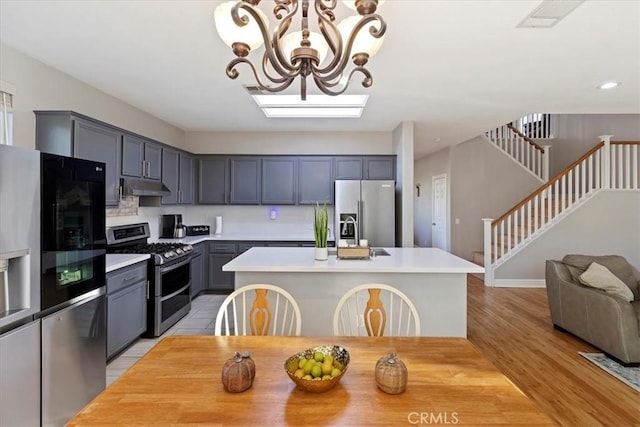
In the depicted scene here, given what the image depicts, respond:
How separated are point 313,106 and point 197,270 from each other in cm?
286

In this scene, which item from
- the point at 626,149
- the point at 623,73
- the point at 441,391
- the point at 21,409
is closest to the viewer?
the point at 441,391

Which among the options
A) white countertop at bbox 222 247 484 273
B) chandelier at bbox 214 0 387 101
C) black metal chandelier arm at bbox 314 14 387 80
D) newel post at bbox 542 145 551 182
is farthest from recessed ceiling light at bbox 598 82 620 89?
newel post at bbox 542 145 551 182

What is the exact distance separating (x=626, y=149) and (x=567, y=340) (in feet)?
13.4

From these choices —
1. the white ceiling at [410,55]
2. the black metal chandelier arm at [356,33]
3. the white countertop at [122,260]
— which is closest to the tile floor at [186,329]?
the white countertop at [122,260]

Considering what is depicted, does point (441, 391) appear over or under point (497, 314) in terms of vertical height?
over

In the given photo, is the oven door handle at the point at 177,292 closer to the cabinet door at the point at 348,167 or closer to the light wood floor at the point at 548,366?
the cabinet door at the point at 348,167

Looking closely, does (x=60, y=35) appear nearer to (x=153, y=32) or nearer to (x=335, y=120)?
(x=153, y=32)

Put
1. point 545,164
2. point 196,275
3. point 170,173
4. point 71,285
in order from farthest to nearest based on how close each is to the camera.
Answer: point 545,164
point 196,275
point 170,173
point 71,285

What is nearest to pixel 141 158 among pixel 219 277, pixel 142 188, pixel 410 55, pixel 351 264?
pixel 142 188

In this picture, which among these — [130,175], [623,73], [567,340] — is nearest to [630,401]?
[567,340]

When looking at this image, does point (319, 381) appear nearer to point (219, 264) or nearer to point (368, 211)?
point (368, 211)

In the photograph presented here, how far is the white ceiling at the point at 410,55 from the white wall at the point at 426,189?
3210 mm

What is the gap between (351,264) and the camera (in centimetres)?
279

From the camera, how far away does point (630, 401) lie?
91.7 inches
